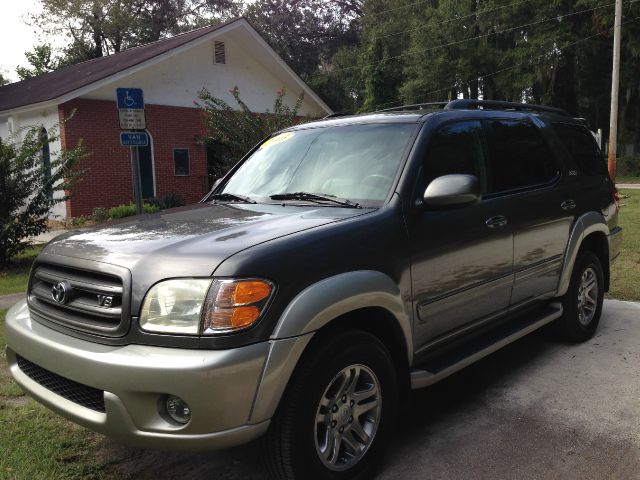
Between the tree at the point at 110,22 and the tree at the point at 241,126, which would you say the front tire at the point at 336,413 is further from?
the tree at the point at 110,22

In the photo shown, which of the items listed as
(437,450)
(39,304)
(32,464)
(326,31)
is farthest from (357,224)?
(326,31)

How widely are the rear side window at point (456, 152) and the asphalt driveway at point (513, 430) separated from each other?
1.48 m

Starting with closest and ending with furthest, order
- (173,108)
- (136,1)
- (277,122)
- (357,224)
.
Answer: (357,224)
(277,122)
(173,108)
(136,1)

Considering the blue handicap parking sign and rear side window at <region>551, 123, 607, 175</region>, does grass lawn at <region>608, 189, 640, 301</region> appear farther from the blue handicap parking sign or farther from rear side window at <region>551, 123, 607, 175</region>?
the blue handicap parking sign

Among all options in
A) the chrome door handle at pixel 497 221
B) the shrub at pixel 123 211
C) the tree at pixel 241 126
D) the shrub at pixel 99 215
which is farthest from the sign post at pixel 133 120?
the shrub at pixel 99 215

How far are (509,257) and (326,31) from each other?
44.4 metres

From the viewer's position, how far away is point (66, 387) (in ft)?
8.88

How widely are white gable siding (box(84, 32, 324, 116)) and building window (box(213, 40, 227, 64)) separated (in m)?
0.09

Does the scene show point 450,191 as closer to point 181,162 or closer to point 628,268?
point 628,268

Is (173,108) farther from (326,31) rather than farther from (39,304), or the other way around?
(326,31)

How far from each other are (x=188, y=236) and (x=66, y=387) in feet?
2.98

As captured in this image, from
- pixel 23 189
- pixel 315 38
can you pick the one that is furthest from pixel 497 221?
pixel 315 38

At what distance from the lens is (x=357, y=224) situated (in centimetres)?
291

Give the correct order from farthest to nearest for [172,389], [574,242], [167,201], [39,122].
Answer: [39,122]
[167,201]
[574,242]
[172,389]
